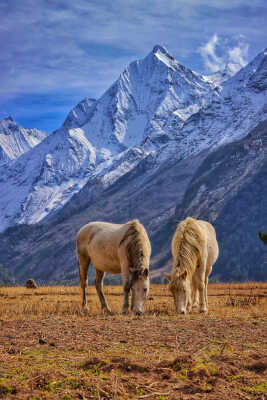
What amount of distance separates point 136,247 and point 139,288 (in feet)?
4.45

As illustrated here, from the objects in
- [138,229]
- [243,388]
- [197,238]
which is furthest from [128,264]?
[243,388]

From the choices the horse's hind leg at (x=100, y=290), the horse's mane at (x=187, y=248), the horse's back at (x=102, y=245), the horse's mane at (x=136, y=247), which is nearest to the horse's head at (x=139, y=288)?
the horse's mane at (x=136, y=247)

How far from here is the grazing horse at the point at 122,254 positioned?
16719mm

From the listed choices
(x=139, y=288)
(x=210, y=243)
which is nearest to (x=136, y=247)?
(x=139, y=288)

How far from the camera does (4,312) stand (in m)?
16.9

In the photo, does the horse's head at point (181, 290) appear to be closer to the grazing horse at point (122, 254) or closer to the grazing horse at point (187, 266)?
the grazing horse at point (187, 266)

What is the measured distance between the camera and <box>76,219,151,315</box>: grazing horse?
16.7 meters

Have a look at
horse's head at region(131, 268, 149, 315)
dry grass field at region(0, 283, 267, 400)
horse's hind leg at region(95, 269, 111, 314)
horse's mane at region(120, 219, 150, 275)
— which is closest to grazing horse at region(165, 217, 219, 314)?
horse's head at region(131, 268, 149, 315)

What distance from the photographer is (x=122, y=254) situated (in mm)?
17422

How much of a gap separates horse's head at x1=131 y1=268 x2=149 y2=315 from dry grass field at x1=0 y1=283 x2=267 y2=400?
241 centimetres

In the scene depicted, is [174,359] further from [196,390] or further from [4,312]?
[4,312]

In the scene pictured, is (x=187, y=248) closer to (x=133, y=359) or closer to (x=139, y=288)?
(x=139, y=288)

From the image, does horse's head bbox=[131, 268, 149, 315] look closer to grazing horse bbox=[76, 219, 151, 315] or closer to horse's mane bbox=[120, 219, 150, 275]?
grazing horse bbox=[76, 219, 151, 315]

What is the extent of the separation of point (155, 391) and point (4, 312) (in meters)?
10.6
